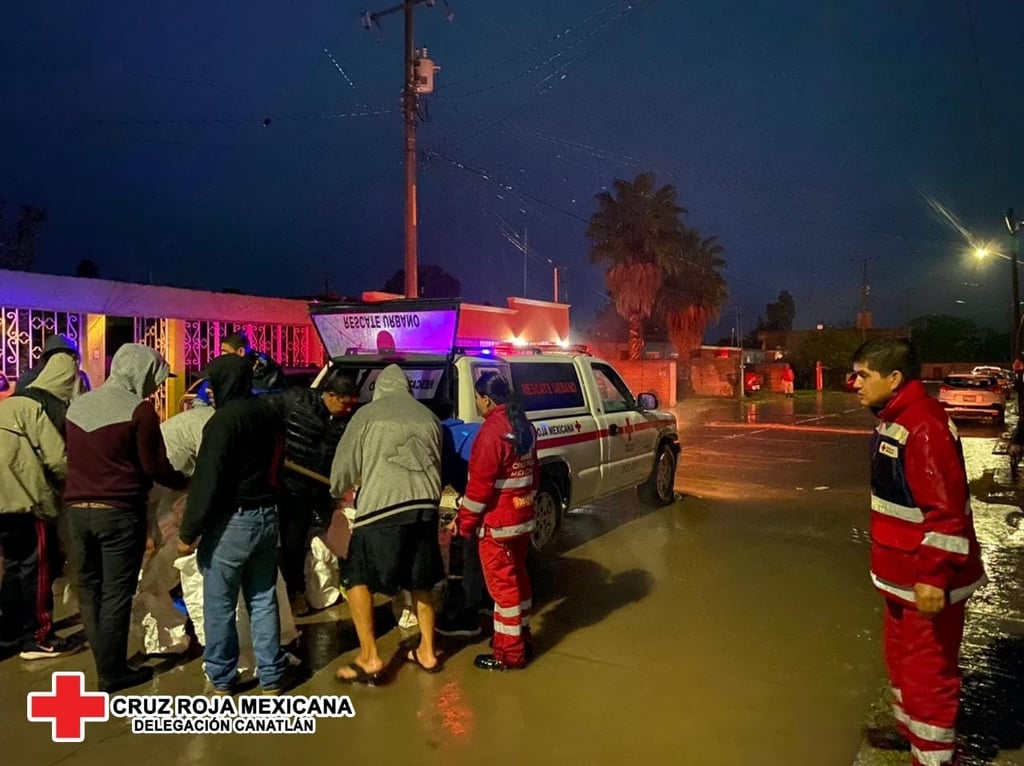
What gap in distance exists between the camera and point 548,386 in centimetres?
732

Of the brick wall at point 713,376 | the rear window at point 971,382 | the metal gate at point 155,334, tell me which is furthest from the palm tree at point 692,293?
the metal gate at point 155,334

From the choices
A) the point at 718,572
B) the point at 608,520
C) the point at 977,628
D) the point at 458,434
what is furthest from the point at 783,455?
the point at 458,434

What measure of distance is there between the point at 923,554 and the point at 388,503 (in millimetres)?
2598

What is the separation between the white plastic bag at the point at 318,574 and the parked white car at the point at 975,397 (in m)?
21.5

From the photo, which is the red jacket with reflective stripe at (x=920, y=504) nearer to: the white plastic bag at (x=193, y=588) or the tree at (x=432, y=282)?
the white plastic bag at (x=193, y=588)

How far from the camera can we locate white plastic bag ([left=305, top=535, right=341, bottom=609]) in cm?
571

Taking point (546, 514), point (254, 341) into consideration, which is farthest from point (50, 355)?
point (254, 341)

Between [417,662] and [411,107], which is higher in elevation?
[411,107]

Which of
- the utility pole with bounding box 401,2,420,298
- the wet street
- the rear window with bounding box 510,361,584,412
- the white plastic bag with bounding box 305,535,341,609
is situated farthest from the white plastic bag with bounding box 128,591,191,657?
the utility pole with bounding box 401,2,420,298

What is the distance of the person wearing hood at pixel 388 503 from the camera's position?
4387 mm

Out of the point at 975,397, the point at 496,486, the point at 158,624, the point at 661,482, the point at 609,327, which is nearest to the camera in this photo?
the point at 496,486

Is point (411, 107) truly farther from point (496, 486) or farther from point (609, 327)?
point (609, 327)

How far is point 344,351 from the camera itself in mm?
6898

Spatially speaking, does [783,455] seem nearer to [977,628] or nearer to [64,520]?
[977,628]
